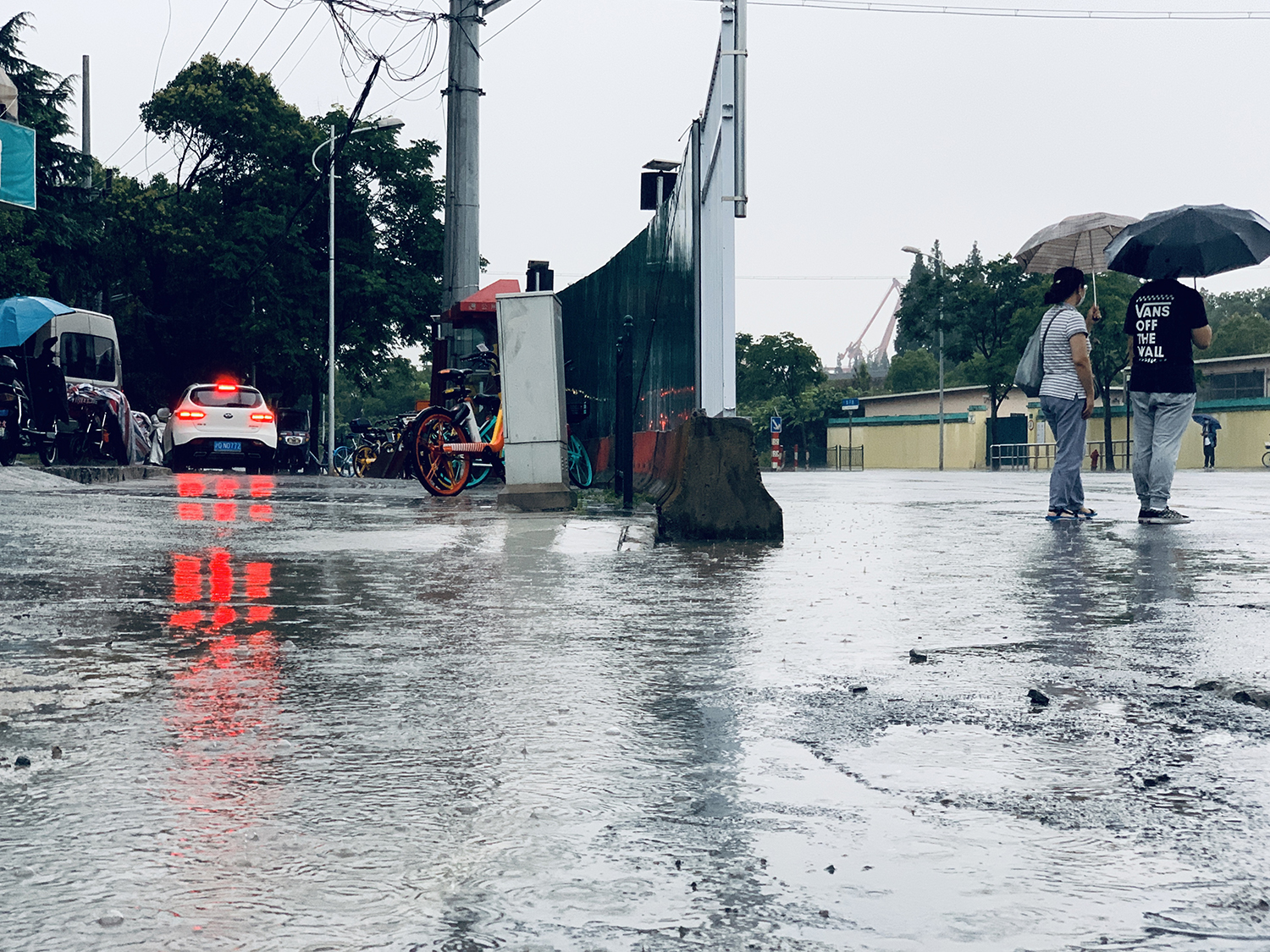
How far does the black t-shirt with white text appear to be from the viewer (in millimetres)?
10320

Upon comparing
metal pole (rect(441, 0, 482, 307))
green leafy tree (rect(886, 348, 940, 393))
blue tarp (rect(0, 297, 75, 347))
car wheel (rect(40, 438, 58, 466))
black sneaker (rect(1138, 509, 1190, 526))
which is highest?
green leafy tree (rect(886, 348, 940, 393))

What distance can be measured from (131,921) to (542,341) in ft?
35.1

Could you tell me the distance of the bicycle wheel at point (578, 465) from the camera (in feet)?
51.4

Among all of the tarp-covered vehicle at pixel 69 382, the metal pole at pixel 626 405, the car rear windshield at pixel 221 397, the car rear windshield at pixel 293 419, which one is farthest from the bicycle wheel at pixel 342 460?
the metal pole at pixel 626 405

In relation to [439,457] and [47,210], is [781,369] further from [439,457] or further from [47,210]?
[439,457]


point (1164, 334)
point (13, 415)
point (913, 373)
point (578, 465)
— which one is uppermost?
point (913, 373)

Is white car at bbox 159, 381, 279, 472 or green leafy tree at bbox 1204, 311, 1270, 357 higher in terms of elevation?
green leafy tree at bbox 1204, 311, 1270, 357

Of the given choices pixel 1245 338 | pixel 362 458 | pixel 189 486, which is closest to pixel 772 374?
pixel 1245 338

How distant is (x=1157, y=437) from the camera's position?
34.2 feet

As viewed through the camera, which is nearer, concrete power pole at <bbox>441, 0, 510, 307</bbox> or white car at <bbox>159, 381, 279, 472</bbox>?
concrete power pole at <bbox>441, 0, 510, 307</bbox>

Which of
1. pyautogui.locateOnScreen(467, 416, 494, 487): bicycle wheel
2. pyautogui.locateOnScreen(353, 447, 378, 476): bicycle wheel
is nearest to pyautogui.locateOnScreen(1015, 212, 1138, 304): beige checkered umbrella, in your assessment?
pyautogui.locateOnScreen(467, 416, 494, 487): bicycle wheel

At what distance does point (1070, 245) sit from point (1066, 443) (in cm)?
713

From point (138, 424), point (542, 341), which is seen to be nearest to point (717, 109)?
point (542, 341)

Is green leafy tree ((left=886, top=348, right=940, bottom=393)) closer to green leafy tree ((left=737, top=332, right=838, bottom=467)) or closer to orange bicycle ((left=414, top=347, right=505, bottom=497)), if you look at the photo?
green leafy tree ((left=737, top=332, right=838, bottom=467))
